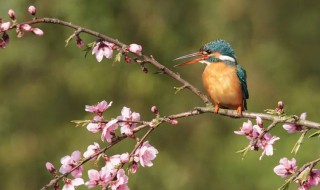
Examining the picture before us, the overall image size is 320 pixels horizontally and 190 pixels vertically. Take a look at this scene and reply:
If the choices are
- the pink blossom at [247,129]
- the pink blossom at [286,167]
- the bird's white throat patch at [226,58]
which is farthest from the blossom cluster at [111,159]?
the bird's white throat patch at [226,58]

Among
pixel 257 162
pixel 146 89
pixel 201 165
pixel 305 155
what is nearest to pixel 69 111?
pixel 146 89

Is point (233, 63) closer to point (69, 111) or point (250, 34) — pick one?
point (69, 111)

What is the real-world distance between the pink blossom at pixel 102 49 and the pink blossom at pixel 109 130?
34 centimetres

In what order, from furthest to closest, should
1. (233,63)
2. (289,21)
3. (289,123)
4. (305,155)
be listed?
(289,21) < (305,155) < (233,63) < (289,123)

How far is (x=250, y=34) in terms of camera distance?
1375cm

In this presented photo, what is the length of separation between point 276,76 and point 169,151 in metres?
2.21

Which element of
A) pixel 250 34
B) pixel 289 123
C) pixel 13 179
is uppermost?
pixel 250 34

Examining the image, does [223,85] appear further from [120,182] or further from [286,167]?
[120,182]

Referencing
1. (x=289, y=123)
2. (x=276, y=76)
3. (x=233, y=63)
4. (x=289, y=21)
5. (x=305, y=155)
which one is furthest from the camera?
(x=289, y=21)

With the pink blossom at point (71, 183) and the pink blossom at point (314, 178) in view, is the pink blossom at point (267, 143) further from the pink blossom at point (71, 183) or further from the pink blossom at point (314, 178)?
the pink blossom at point (71, 183)

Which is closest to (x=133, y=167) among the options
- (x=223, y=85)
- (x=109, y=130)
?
(x=109, y=130)

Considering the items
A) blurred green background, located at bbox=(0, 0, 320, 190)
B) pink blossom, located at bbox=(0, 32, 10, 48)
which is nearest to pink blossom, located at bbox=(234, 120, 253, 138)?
pink blossom, located at bbox=(0, 32, 10, 48)

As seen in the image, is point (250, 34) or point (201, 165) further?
point (250, 34)

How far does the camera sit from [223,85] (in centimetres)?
463
